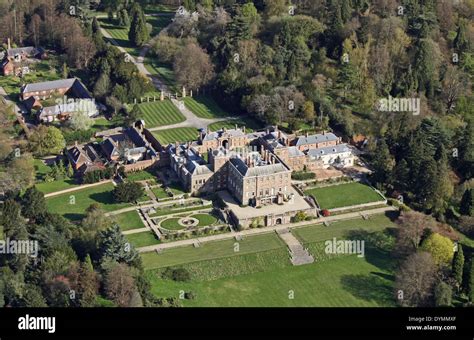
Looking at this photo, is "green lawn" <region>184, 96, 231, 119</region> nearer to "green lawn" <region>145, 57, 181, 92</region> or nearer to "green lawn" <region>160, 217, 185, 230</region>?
"green lawn" <region>145, 57, 181, 92</region>

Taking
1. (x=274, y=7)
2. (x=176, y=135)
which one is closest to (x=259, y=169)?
(x=176, y=135)

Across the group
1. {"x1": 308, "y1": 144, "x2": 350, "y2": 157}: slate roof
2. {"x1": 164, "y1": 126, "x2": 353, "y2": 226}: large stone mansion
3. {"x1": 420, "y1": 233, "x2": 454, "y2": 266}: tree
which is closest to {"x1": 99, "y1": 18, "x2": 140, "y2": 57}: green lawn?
{"x1": 164, "y1": 126, "x2": 353, "y2": 226}: large stone mansion

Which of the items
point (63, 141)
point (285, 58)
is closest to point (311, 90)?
point (285, 58)

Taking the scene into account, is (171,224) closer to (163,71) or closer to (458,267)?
(458,267)

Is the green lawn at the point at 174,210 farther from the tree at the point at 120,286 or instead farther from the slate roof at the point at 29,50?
the slate roof at the point at 29,50

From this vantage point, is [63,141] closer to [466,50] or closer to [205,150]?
[205,150]
